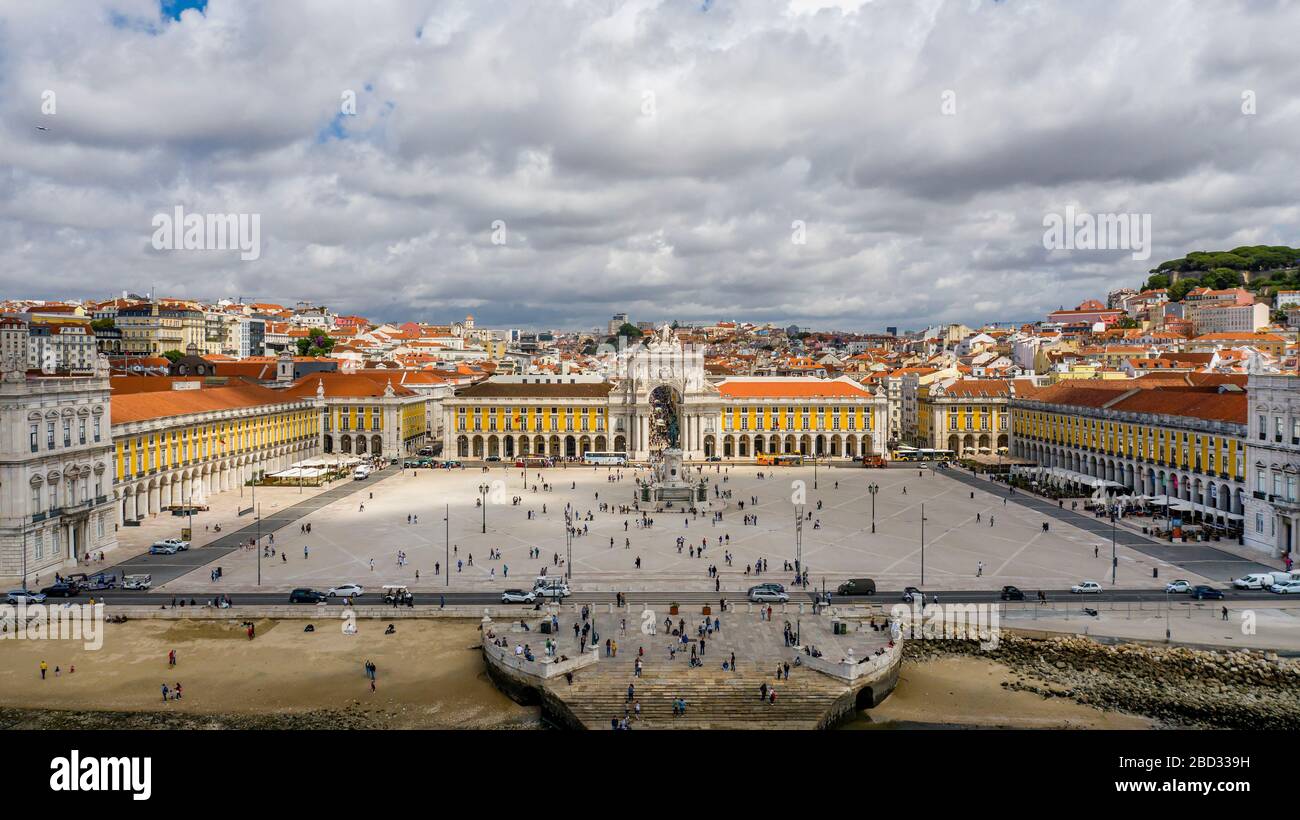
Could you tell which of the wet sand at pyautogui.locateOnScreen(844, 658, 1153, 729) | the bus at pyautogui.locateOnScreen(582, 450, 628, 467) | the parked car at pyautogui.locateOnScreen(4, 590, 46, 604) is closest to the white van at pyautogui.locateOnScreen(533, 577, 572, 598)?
the wet sand at pyautogui.locateOnScreen(844, 658, 1153, 729)

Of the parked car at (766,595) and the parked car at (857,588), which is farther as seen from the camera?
the parked car at (857,588)

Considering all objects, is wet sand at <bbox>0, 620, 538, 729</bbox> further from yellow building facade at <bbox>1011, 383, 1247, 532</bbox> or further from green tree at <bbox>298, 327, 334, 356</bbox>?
green tree at <bbox>298, 327, 334, 356</bbox>

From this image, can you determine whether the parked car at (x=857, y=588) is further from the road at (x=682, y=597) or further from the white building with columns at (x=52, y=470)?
the white building with columns at (x=52, y=470)

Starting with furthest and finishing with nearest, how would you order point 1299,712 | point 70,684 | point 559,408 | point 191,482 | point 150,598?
point 559,408, point 191,482, point 150,598, point 70,684, point 1299,712

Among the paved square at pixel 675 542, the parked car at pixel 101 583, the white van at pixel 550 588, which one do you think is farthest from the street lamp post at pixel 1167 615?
the parked car at pixel 101 583
